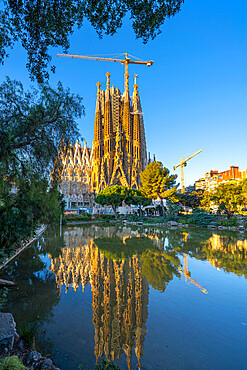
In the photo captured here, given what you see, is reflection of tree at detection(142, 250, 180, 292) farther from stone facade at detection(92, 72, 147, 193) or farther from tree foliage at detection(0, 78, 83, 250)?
stone facade at detection(92, 72, 147, 193)

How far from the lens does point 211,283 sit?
21.6 ft

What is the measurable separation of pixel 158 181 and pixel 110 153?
107ft

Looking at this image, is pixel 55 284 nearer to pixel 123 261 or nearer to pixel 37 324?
pixel 37 324

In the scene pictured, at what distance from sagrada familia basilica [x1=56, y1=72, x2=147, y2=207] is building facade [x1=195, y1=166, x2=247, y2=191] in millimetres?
30104

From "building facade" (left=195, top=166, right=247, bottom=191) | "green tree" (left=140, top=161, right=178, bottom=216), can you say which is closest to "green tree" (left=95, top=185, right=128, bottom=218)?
"green tree" (left=140, top=161, right=178, bottom=216)

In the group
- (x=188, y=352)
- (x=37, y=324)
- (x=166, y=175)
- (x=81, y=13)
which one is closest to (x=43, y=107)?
(x=81, y=13)

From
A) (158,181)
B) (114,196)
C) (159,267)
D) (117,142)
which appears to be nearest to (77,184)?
(117,142)

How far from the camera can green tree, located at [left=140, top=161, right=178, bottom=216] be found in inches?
1363

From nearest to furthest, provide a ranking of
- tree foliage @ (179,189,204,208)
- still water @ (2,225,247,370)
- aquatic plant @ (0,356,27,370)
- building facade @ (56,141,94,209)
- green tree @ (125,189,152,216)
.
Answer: aquatic plant @ (0,356,27,370)
still water @ (2,225,247,370)
green tree @ (125,189,152,216)
tree foliage @ (179,189,204,208)
building facade @ (56,141,94,209)

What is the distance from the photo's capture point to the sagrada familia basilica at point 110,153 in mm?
62500

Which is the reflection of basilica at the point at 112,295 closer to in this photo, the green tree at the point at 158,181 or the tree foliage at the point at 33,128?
the tree foliage at the point at 33,128

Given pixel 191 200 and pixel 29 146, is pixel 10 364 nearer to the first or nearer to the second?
pixel 29 146

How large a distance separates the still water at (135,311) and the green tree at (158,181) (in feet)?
85.3

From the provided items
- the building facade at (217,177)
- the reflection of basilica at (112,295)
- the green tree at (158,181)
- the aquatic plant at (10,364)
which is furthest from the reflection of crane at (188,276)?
the building facade at (217,177)
